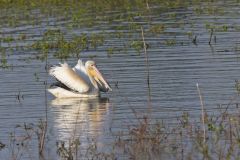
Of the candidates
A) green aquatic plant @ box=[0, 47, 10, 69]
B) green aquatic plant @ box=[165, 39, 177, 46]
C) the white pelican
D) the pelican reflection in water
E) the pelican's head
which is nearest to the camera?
the pelican reflection in water

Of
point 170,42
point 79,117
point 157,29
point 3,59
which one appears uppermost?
point 157,29

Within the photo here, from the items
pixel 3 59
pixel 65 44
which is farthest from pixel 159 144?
pixel 65 44

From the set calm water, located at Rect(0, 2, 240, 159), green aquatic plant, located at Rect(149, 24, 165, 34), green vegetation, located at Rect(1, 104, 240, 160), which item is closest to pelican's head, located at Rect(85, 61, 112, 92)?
calm water, located at Rect(0, 2, 240, 159)

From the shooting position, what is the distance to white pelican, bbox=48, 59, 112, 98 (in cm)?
1841

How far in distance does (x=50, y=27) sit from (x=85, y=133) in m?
15.9

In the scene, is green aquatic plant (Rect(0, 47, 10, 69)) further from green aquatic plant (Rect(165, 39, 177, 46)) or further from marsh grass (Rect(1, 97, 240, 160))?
marsh grass (Rect(1, 97, 240, 160))

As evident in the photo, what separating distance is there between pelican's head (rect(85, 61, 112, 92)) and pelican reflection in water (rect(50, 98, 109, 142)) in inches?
13.0

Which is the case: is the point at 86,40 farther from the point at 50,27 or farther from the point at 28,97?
the point at 28,97

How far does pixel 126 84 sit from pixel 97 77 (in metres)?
0.72

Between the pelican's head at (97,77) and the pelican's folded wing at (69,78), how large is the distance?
26 centimetres

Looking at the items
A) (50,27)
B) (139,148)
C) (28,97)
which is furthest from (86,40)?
(139,148)

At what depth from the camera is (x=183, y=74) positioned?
19.1 m

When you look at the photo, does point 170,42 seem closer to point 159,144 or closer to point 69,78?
point 69,78

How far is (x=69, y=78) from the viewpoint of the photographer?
1853 centimetres
